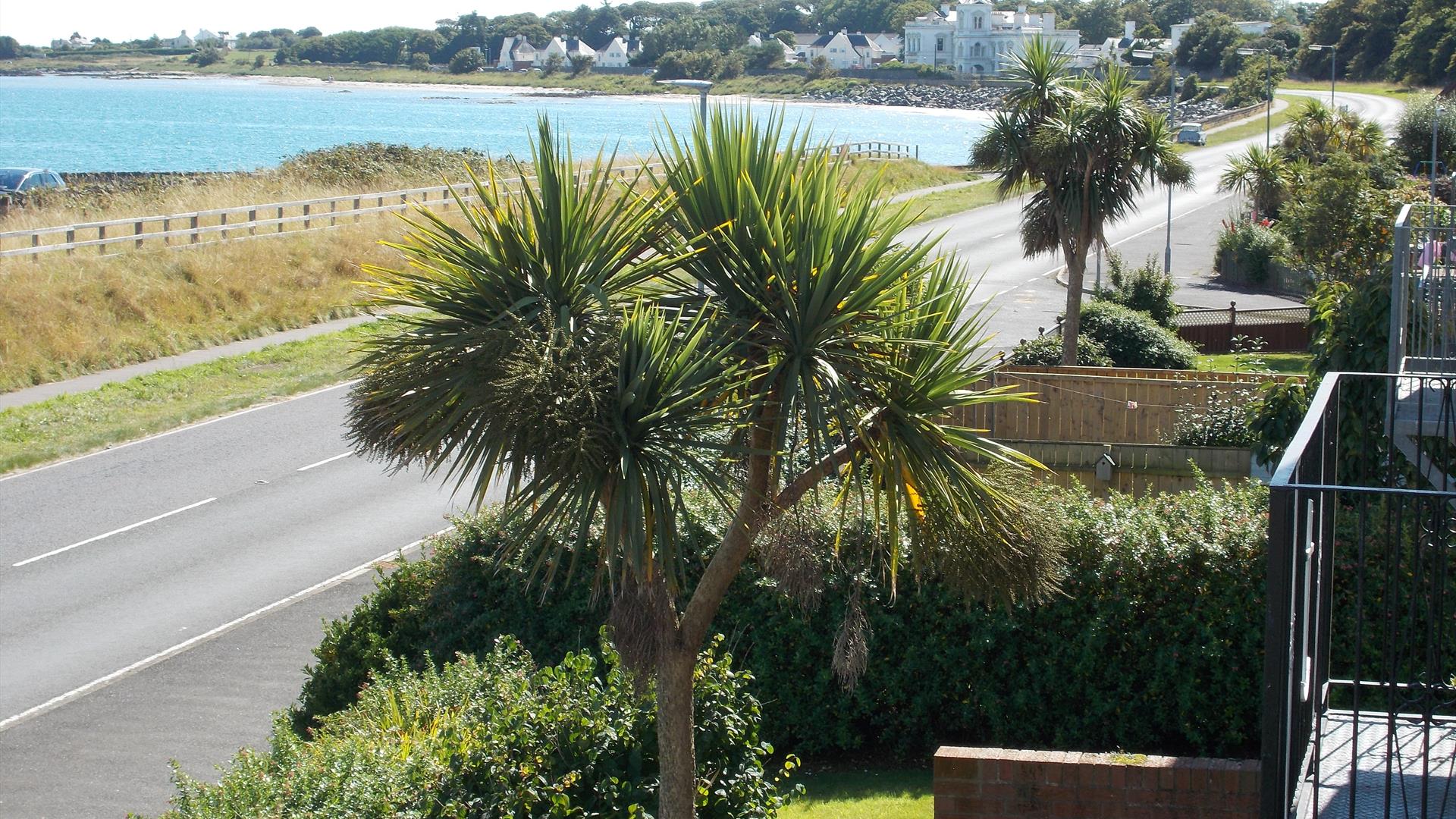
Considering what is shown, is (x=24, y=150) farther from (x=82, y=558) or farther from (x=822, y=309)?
(x=822, y=309)

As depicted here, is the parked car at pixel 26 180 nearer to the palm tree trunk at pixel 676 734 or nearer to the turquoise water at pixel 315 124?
the turquoise water at pixel 315 124

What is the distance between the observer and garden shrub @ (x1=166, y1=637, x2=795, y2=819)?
6.27 metres

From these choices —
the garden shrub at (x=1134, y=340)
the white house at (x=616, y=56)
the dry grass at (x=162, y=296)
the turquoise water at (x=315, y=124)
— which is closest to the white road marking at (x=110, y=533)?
the dry grass at (x=162, y=296)

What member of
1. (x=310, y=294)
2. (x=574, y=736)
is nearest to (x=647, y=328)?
(x=574, y=736)

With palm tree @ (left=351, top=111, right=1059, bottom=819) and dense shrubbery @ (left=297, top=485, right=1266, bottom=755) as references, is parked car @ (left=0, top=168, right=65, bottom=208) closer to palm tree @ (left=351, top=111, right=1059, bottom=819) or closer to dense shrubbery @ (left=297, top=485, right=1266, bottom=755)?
dense shrubbery @ (left=297, top=485, right=1266, bottom=755)

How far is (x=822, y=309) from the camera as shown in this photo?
16.9 ft

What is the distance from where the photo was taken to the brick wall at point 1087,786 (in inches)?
301

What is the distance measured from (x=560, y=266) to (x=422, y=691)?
136 inches

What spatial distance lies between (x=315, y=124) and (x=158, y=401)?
113 meters

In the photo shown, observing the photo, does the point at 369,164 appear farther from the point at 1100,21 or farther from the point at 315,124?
the point at 1100,21

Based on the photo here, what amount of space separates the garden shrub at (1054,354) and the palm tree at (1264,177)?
66.9ft

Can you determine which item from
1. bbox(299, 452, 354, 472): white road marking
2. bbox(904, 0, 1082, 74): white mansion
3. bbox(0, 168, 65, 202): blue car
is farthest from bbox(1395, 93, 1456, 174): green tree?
bbox(904, 0, 1082, 74): white mansion

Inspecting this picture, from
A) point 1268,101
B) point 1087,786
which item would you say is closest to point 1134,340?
point 1087,786

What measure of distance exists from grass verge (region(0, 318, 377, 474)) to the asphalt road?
437 mm
